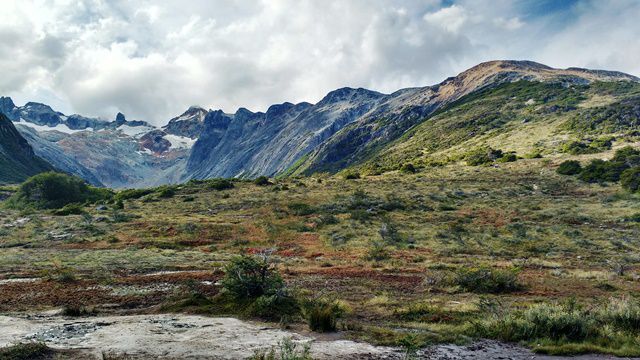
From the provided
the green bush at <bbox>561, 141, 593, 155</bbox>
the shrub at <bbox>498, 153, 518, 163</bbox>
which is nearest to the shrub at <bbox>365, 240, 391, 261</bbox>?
the shrub at <bbox>498, 153, 518, 163</bbox>

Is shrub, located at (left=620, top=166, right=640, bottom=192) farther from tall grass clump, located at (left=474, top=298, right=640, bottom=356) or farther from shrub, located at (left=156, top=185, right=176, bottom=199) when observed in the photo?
shrub, located at (left=156, top=185, right=176, bottom=199)

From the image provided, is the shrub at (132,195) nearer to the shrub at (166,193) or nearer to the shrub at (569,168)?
the shrub at (166,193)

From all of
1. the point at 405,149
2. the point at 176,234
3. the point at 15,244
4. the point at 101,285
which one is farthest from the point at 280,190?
the point at 405,149

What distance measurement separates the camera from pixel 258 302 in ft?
48.5

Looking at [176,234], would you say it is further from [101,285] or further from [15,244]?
[101,285]

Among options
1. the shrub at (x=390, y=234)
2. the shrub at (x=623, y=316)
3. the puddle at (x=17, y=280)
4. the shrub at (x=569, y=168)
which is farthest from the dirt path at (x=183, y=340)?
the shrub at (x=569, y=168)

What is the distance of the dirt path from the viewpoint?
414 inches

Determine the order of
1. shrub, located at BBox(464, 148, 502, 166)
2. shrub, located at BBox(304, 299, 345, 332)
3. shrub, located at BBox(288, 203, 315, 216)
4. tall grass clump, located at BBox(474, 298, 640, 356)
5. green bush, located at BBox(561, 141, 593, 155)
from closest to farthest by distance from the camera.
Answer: tall grass clump, located at BBox(474, 298, 640, 356) < shrub, located at BBox(304, 299, 345, 332) < shrub, located at BBox(288, 203, 315, 216) < green bush, located at BBox(561, 141, 593, 155) < shrub, located at BBox(464, 148, 502, 166)

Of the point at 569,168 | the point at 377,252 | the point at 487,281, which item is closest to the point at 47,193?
the point at 377,252

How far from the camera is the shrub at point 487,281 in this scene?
19.7m

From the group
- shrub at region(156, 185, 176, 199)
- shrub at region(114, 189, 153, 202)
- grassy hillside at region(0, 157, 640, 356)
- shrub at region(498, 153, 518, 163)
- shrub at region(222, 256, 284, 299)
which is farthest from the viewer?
shrub at region(498, 153, 518, 163)

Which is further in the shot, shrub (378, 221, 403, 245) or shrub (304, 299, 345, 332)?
shrub (378, 221, 403, 245)

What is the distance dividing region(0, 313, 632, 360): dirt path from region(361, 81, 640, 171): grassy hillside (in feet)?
282

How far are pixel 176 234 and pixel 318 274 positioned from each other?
22.5 meters
